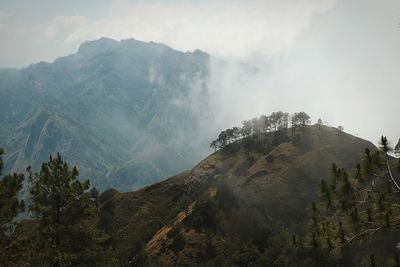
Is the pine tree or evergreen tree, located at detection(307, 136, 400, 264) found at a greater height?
the pine tree

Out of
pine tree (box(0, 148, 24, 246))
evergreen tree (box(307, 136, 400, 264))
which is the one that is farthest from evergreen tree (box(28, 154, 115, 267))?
evergreen tree (box(307, 136, 400, 264))

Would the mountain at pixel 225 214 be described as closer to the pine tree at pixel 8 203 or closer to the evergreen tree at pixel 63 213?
the evergreen tree at pixel 63 213

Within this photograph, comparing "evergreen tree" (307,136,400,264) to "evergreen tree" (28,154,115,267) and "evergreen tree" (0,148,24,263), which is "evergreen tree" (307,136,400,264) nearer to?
"evergreen tree" (0,148,24,263)

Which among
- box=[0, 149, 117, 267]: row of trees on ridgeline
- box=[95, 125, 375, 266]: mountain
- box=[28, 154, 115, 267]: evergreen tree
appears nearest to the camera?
box=[0, 149, 117, 267]: row of trees on ridgeline

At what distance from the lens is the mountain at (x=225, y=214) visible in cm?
13262

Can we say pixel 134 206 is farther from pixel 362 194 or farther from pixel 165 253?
pixel 362 194

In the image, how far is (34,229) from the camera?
39.1m

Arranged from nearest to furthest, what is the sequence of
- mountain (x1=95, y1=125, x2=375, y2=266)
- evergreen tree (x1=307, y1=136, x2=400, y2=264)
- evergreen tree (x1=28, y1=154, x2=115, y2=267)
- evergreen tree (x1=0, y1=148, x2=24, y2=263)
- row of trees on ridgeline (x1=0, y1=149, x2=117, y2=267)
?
evergreen tree (x1=307, y1=136, x2=400, y2=264) → evergreen tree (x1=0, y1=148, x2=24, y2=263) → row of trees on ridgeline (x1=0, y1=149, x2=117, y2=267) → evergreen tree (x1=28, y1=154, x2=115, y2=267) → mountain (x1=95, y1=125, x2=375, y2=266)

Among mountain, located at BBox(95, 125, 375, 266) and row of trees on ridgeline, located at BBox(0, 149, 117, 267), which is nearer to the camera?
row of trees on ridgeline, located at BBox(0, 149, 117, 267)

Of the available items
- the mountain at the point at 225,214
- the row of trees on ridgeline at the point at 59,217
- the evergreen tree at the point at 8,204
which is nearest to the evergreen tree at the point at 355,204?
the evergreen tree at the point at 8,204

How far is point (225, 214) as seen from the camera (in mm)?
154250

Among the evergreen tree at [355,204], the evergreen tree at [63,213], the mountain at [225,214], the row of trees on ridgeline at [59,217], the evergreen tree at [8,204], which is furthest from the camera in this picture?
the mountain at [225,214]

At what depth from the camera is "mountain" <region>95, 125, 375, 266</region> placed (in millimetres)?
132625

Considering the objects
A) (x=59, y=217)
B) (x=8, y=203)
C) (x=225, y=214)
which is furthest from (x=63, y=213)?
(x=225, y=214)
